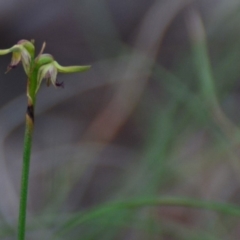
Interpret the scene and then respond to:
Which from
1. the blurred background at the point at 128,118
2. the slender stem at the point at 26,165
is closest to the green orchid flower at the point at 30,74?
the slender stem at the point at 26,165

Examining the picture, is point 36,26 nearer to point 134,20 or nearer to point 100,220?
point 134,20

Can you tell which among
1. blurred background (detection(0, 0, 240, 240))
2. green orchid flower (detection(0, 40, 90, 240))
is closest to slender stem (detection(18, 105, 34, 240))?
green orchid flower (detection(0, 40, 90, 240))

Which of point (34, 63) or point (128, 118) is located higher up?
point (128, 118)

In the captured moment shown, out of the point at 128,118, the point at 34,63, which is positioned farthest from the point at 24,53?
the point at 128,118

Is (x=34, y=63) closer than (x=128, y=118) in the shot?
Yes

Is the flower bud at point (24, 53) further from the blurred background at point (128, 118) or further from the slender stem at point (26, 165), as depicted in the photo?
the blurred background at point (128, 118)

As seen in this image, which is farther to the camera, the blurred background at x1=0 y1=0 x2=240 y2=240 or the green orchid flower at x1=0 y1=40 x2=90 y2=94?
the blurred background at x1=0 y1=0 x2=240 y2=240

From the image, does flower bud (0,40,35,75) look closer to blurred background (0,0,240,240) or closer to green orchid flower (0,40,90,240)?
green orchid flower (0,40,90,240)

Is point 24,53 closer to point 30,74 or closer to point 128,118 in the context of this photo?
point 30,74

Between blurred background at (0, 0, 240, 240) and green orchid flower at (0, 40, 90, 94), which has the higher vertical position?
blurred background at (0, 0, 240, 240)
